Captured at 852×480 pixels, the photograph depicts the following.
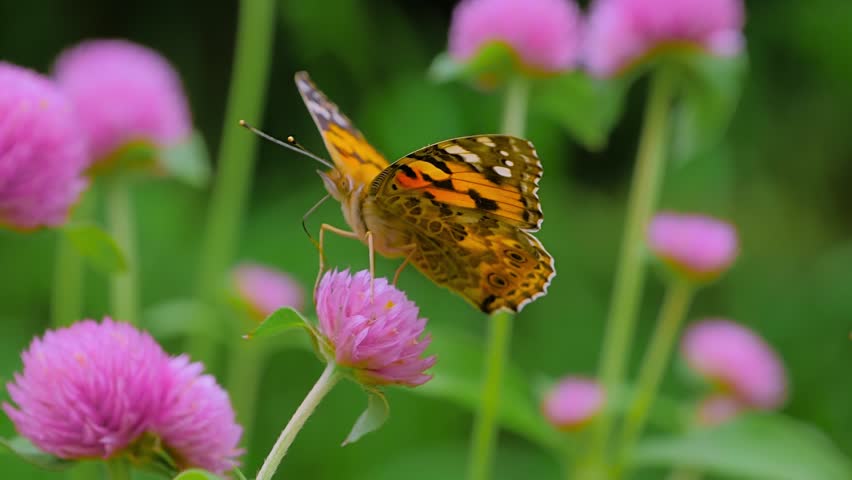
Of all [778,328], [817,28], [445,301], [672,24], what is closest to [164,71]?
[672,24]

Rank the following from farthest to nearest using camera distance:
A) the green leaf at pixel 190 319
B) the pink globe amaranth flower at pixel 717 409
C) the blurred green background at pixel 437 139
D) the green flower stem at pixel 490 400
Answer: the blurred green background at pixel 437 139, the pink globe amaranth flower at pixel 717 409, the green leaf at pixel 190 319, the green flower stem at pixel 490 400

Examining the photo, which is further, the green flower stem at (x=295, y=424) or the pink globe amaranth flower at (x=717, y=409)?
the pink globe amaranth flower at (x=717, y=409)

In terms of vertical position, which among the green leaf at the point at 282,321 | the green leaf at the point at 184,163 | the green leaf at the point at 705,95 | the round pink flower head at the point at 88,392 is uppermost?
the green leaf at the point at 705,95

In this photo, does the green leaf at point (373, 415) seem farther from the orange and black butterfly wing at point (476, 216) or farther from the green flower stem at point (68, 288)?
the green flower stem at point (68, 288)

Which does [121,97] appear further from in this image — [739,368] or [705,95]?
[739,368]

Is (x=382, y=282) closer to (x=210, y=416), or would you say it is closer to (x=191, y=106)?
(x=210, y=416)

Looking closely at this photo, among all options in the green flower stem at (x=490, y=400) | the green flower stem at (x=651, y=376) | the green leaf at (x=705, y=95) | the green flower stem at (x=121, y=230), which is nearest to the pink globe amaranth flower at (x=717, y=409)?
the green flower stem at (x=651, y=376)
